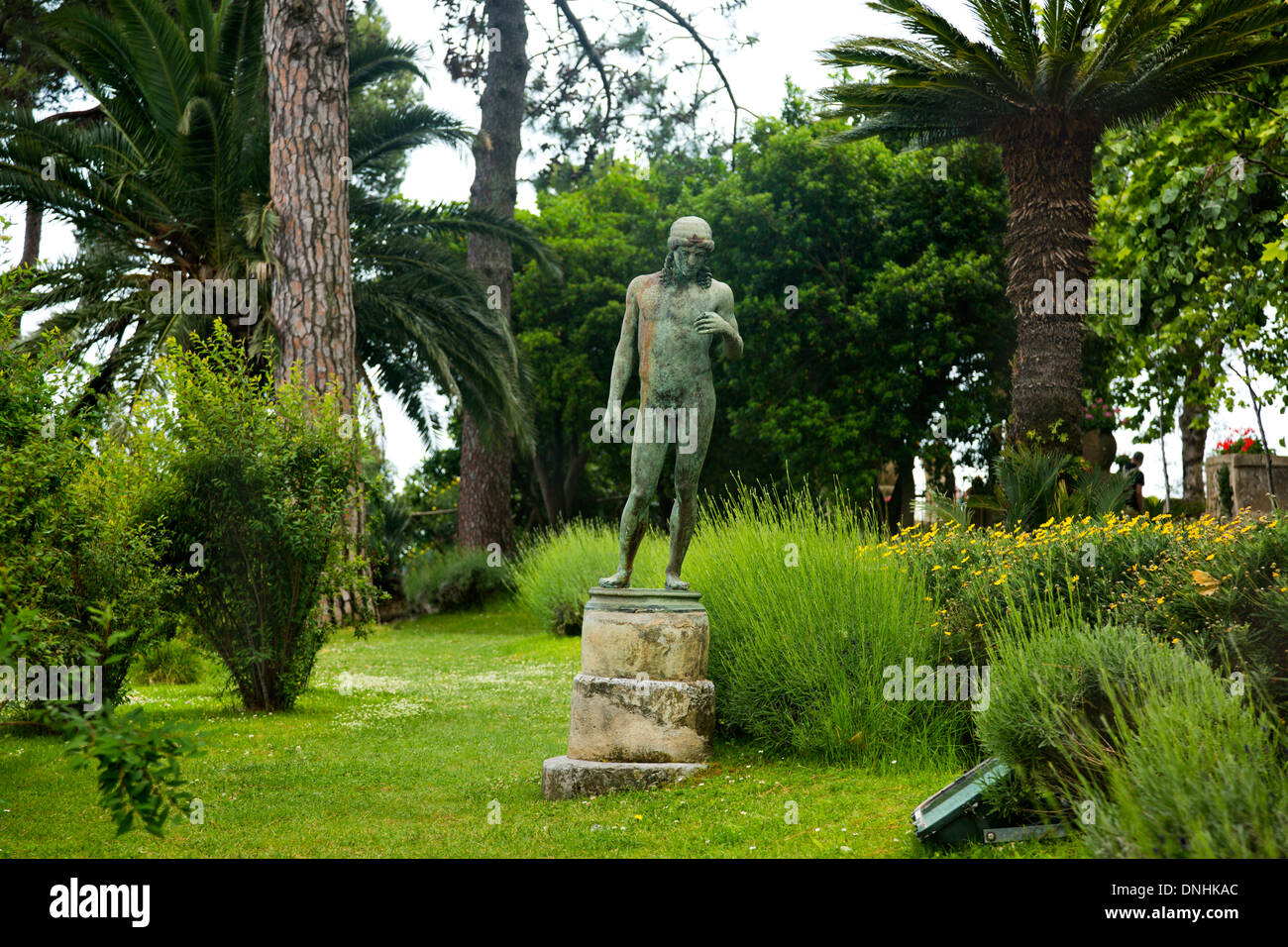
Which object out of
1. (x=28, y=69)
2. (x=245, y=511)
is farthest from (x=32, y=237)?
(x=245, y=511)

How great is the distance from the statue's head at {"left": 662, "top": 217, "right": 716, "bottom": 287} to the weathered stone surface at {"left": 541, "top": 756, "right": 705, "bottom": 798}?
9.91 ft

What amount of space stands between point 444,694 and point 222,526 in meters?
2.83

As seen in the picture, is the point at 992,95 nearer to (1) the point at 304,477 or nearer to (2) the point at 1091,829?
(1) the point at 304,477

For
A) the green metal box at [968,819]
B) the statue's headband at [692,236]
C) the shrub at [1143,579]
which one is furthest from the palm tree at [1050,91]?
the green metal box at [968,819]

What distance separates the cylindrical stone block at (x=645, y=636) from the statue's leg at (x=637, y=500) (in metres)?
0.27

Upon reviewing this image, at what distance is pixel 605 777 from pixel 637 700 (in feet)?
1.56

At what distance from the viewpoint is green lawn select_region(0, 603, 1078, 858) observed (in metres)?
5.20

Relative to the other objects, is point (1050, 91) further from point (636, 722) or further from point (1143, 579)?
point (636, 722)

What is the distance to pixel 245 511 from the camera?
913 centimetres

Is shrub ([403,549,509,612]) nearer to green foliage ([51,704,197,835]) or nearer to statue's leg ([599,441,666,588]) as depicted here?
statue's leg ([599,441,666,588])

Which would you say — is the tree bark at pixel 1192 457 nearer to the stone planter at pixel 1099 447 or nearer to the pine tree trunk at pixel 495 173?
the stone planter at pixel 1099 447

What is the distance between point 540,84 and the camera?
2589 centimetres
